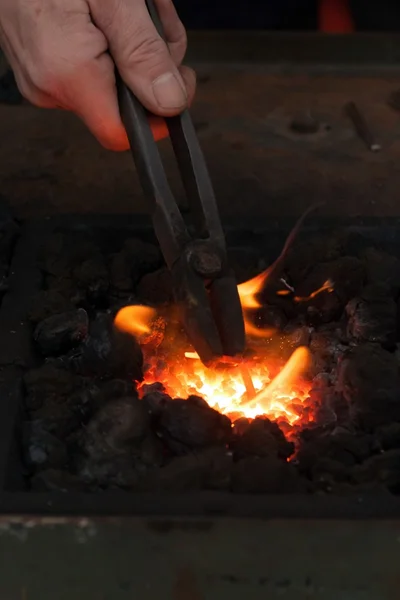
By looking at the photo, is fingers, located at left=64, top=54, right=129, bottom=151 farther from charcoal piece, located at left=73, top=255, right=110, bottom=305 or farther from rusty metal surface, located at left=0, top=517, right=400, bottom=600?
rusty metal surface, located at left=0, top=517, right=400, bottom=600

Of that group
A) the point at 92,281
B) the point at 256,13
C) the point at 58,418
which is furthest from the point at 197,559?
the point at 256,13

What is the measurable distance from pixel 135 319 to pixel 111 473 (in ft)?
1.24

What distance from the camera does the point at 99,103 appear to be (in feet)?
4.42

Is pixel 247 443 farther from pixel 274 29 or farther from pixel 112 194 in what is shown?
pixel 274 29

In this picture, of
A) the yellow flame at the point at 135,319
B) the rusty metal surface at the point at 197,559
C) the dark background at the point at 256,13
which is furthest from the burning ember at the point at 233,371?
the dark background at the point at 256,13

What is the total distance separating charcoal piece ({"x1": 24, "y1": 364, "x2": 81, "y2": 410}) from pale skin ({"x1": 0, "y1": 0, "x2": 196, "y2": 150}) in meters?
0.42

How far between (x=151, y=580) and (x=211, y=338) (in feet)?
1.15

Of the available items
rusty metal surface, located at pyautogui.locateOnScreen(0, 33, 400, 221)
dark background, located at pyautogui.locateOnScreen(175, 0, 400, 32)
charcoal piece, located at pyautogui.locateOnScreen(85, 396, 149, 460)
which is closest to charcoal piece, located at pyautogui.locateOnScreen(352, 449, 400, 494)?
charcoal piece, located at pyautogui.locateOnScreen(85, 396, 149, 460)

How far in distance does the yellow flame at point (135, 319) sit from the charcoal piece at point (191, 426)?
246mm

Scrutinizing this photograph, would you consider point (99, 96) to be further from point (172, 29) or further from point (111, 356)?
point (111, 356)

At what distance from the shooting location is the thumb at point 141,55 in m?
1.26

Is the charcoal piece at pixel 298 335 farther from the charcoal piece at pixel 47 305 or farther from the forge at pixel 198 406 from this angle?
the charcoal piece at pixel 47 305

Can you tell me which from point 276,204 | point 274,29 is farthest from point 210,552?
point 274,29

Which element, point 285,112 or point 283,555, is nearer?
point 283,555
